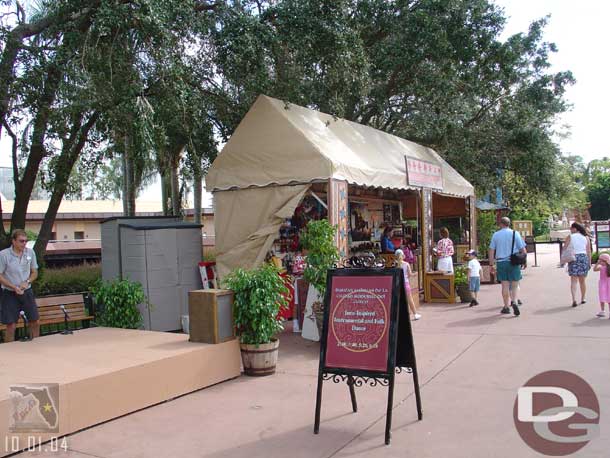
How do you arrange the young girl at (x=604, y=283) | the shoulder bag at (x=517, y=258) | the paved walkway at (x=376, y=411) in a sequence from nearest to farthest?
the paved walkway at (x=376, y=411)
the young girl at (x=604, y=283)
the shoulder bag at (x=517, y=258)

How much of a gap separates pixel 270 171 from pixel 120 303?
12.2 ft

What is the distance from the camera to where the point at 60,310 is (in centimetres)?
835

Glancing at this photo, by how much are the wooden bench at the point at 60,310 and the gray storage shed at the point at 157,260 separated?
981 millimetres

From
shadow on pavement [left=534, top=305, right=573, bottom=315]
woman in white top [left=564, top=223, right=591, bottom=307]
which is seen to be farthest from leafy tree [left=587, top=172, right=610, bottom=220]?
shadow on pavement [left=534, top=305, right=573, bottom=315]

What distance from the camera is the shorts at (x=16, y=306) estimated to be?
7.38 m

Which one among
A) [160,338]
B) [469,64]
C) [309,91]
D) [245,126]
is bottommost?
[160,338]

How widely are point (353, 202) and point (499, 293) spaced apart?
4456 millimetres

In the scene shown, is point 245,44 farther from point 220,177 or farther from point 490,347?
point 490,347

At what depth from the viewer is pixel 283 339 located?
9.23 meters

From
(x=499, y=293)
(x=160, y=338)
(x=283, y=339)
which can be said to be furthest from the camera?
(x=499, y=293)

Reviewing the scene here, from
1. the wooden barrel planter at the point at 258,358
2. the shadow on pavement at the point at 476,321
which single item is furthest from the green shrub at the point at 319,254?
the shadow on pavement at the point at 476,321

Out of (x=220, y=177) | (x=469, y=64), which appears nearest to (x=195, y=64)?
(x=220, y=177)

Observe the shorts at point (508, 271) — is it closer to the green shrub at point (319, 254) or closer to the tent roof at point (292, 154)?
the tent roof at point (292, 154)

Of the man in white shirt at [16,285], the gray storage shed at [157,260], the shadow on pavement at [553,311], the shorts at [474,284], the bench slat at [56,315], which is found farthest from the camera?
the shorts at [474,284]
